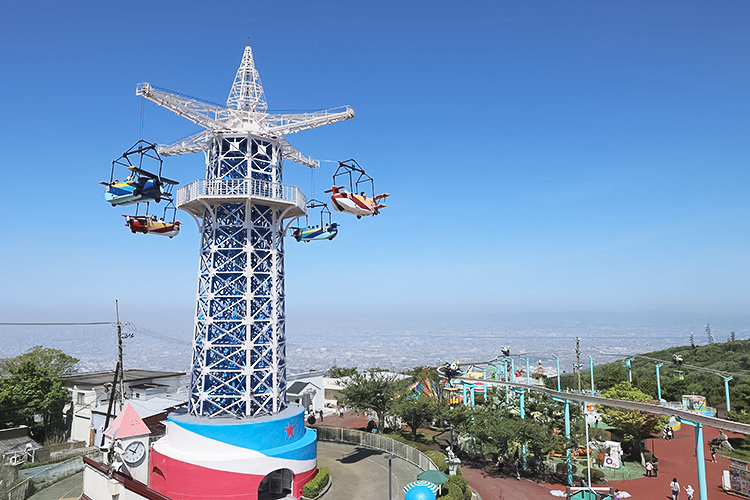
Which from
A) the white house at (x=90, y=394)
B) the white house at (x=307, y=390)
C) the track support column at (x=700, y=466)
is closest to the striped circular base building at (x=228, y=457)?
the white house at (x=90, y=394)

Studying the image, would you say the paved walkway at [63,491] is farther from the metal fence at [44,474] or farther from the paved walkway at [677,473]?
the paved walkway at [677,473]

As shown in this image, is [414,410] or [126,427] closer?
[126,427]

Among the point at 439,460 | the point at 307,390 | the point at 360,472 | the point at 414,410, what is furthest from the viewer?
the point at 307,390

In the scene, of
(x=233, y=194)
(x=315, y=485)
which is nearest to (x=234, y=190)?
(x=233, y=194)

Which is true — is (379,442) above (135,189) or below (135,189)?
below

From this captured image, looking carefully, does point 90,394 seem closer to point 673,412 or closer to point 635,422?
point 673,412

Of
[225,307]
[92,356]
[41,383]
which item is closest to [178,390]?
[41,383]

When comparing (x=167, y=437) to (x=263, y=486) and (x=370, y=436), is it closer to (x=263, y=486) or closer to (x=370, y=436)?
→ (x=263, y=486)

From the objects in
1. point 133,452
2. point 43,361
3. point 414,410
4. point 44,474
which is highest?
point 43,361
